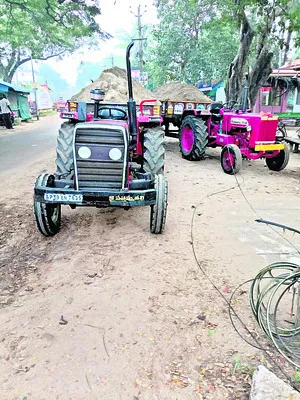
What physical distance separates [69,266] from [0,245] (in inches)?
49.6

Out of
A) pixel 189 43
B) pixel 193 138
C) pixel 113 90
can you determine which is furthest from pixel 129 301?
pixel 189 43

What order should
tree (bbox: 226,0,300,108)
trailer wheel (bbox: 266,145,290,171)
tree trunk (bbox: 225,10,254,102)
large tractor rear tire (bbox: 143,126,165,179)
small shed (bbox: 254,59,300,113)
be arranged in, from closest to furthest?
large tractor rear tire (bbox: 143,126,165,179), trailer wheel (bbox: 266,145,290,171), tree (bbox: 226,0,300,108), tree trunk (bbox: 225,10,254,102), small shed (bbox: 254,59,300,113)

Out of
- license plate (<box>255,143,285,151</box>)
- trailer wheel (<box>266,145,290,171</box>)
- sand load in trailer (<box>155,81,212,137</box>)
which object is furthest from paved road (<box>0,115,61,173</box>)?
trailer wheel (<box>266,145,290,171</box>)

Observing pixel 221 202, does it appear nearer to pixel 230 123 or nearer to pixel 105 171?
pixel 105 171

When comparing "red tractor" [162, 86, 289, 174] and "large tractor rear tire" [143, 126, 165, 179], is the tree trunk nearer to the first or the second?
"red tractor" [162, 86, 289, 174]

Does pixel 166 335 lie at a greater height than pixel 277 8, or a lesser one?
lesser

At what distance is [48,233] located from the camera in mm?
4340

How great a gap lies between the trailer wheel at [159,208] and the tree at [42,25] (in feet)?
43.1

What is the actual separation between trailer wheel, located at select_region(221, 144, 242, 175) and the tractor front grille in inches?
159

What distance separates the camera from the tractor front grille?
4.09 metres

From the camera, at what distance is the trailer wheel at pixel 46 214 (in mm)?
4043

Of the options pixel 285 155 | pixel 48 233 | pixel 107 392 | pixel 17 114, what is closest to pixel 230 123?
pixel 285 155

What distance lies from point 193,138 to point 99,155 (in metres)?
5.26

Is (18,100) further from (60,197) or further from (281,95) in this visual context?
(60,197)
